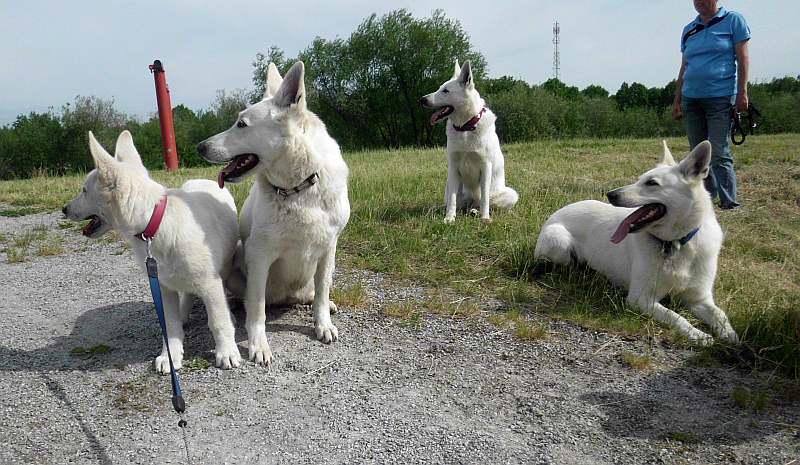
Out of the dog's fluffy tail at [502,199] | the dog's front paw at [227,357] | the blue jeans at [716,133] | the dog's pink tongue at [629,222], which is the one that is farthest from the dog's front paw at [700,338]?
the blue jeans at [716,133]

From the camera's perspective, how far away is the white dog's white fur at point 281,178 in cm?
Answer: 341

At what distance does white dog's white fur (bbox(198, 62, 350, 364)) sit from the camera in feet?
11.2

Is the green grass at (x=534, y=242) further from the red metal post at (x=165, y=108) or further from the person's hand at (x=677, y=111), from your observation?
the red metal post at (x=165, y=108)

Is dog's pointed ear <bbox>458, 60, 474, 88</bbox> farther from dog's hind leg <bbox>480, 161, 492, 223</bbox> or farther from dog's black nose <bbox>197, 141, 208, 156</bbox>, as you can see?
dog's black nose <bbox>197, 141, 208, 156</bbox>

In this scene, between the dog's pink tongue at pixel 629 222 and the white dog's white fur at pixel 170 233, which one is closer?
the white dog's white fur at pixel 170 233

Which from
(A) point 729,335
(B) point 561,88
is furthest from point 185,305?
(B) point 561,88

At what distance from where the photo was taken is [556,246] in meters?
4.94

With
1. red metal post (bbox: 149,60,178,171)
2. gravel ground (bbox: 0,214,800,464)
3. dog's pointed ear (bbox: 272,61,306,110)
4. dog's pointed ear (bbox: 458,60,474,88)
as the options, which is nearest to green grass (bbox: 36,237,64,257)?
gravel ground (bbox: 0,214,800,464)

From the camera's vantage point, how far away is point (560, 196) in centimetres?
787

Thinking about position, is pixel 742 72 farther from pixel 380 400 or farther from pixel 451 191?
pixel 380 400

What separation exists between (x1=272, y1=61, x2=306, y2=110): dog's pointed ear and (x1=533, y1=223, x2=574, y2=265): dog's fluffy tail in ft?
8.54

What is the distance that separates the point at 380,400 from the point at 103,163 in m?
2.03

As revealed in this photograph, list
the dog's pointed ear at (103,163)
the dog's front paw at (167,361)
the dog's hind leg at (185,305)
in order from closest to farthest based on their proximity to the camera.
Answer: the dog's pointed ear at (103,163) → the dog's front paw at (167,361) → the dog's hind leg at (185,305)

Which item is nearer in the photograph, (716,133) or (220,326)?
(220,326)
